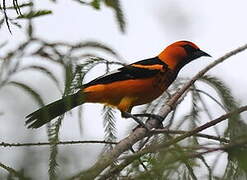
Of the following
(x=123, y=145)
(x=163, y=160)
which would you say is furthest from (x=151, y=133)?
(x=163, y=160)

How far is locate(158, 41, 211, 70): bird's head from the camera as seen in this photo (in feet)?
13.6

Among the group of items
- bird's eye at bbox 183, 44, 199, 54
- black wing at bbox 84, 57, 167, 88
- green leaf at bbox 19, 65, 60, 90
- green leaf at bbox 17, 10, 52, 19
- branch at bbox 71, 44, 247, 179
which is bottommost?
branch at bbox 71, 44, 247, 179

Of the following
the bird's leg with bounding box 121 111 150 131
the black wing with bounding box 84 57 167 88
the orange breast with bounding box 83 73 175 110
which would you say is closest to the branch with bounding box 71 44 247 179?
the bird's leg with bounding box 121 111 150 131

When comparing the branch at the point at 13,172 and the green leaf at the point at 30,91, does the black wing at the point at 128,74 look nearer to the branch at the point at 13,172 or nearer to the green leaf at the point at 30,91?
the green leaf at the point at 30,91

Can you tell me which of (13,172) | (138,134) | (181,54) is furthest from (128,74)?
(13,172)

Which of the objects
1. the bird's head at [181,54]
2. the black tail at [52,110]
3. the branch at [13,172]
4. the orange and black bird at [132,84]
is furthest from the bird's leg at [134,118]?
the branch at [13,172]

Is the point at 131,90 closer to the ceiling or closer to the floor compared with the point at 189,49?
closer to the floor

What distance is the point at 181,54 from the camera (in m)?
4.21

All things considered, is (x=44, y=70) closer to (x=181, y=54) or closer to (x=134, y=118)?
(x=134, y=118)

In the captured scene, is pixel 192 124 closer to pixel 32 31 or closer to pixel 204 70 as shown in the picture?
pixel 204 70

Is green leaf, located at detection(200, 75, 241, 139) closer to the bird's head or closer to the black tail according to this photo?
the black tail

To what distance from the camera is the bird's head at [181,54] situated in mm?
4156

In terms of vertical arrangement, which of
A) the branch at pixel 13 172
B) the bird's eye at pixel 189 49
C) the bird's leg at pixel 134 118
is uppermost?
the bird's eye at pixel 189 49

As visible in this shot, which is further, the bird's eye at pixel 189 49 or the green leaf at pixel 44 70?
the bird's eye at pixel 189 49
